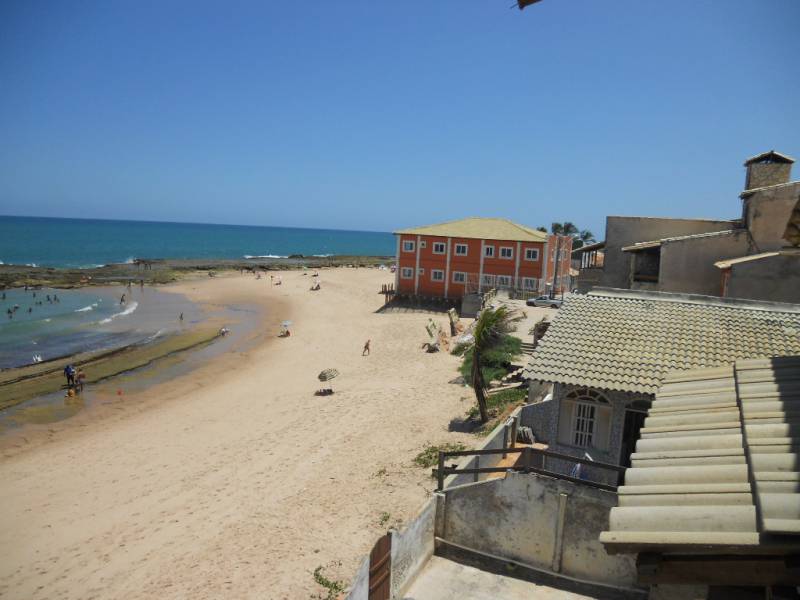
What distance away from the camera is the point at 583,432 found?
40.1 feet

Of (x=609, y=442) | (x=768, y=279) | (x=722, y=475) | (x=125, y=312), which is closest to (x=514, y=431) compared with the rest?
(x=609, y=442)

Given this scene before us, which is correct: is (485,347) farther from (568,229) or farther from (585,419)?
(568,229)

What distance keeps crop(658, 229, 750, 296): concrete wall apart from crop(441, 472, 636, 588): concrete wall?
1276 cm

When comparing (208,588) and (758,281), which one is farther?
(758,281)

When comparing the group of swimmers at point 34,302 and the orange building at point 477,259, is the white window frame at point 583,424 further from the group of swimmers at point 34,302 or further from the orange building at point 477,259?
the group of swimmers at point 34,302

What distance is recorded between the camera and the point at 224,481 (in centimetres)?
1697

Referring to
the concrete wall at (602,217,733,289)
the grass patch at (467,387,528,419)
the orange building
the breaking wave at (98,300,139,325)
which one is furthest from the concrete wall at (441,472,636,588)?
the breaking wave at (98,300,139,325)

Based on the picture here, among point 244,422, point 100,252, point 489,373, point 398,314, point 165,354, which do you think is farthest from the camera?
point 100,252

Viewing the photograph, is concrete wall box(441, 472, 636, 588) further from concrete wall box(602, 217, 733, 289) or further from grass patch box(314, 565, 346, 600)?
concrete wall box(602, 217, 733, 289)

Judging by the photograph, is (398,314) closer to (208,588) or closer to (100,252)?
(208,588)

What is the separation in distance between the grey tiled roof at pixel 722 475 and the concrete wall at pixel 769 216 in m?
14.7

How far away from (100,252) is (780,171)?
421 ft

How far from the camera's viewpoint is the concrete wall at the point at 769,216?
1811 cm

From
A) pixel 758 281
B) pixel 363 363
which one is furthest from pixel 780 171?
pixel 363 363
